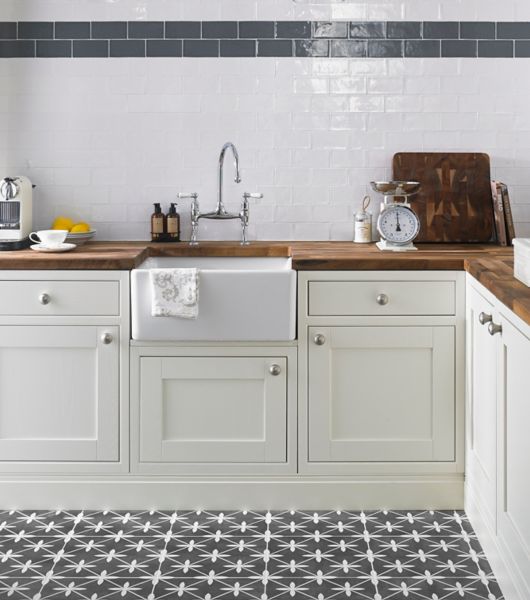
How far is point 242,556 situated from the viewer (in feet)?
10.6

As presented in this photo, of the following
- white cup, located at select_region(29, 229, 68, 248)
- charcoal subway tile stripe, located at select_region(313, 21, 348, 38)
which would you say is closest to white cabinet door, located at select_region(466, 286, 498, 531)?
charcoal subway tile stripe, located at select_region(313, 21, 348, 38)

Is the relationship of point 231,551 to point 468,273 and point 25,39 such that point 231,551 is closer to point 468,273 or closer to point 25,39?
point 468,273

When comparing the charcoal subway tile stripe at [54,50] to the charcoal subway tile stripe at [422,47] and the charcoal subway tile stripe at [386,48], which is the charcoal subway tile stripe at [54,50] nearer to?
the charcoal subway tile stripe at [386,48]

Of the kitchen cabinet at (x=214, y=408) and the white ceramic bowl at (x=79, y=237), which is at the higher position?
the white ceramic bowl at (x=79, y=237)

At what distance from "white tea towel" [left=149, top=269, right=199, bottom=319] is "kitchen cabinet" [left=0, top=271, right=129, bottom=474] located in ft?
0.54

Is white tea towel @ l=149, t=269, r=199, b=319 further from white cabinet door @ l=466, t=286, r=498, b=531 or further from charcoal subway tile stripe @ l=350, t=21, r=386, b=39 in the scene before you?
charcoal subway tile stripe @ l=350, t=21, r=386, b=39

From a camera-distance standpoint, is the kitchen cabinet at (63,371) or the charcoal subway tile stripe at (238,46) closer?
the kitchen cabinet at (63,371)

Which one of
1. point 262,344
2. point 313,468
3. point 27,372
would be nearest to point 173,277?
point 262,344

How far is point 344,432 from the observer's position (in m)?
3.62

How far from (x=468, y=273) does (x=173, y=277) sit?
114cm

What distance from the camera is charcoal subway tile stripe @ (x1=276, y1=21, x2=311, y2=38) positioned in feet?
13.7

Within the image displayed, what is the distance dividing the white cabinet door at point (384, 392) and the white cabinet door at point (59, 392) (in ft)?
2.68

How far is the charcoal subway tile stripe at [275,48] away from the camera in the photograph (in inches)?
165

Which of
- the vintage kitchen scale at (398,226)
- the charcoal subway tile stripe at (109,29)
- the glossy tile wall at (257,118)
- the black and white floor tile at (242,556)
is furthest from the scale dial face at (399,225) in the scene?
the charcoal subway tile stripe at (109,29)
